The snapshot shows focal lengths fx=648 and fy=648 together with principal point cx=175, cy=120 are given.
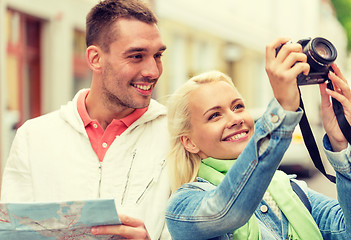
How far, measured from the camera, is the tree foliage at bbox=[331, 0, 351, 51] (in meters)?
39.8

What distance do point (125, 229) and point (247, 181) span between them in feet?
1.74

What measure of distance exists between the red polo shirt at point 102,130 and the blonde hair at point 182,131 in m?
0.40

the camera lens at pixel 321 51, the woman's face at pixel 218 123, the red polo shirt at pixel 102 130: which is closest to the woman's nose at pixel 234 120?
the woman's face at pixel 218 123

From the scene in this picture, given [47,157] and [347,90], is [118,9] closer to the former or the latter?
[47,157]

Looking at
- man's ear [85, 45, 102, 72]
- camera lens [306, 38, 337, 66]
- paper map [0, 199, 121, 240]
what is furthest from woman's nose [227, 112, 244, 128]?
man's ear [85, 45, 102, 72]

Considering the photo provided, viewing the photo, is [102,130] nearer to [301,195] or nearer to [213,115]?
[213,115]

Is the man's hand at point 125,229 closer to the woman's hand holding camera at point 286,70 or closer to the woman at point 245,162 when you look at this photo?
the woman at point 245,162

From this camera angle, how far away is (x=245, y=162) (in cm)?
196

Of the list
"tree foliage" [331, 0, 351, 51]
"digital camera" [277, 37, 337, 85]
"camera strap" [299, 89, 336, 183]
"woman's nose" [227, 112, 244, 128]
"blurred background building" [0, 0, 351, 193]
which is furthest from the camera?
"tree foliage" [331, 0, 351, 51]

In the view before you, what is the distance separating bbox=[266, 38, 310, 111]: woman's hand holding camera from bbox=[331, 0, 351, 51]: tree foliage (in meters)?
39.1

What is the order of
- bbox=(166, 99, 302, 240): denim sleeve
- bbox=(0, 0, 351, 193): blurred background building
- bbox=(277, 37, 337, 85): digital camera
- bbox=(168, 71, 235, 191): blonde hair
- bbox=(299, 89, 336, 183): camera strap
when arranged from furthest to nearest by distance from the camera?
bbox=(0, 0, 351, 193): blurred background building → bbox=(168, 71, 235, 191): blonde hair → bbox=(299, 89, 336, 183): camera strap → bbox=(277, 37, 337, 85): digital camera → bbox=(166, 99, 302, 240): denim sleeve

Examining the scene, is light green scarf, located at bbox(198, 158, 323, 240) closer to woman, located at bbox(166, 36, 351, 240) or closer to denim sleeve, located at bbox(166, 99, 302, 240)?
woman, located at bbox(166, 36, 351, 240)

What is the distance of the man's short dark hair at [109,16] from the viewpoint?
3.14 meters

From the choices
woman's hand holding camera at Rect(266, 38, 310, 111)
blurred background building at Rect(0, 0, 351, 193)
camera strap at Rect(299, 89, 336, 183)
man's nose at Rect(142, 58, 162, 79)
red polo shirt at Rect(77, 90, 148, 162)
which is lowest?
blurred background building at Rect(0, 0, 351, 193)
